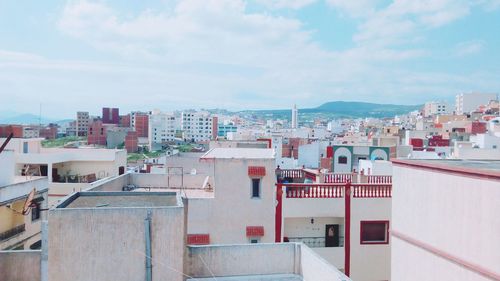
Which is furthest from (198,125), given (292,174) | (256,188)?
(256,188)

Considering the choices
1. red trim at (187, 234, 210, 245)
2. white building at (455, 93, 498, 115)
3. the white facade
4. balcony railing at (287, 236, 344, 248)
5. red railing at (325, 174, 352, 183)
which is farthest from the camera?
the white facade

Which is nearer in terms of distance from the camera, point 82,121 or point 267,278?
point 267,278

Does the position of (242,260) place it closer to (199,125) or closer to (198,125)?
(198,125)

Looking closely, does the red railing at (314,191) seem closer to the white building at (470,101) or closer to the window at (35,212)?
the window at (35,212)

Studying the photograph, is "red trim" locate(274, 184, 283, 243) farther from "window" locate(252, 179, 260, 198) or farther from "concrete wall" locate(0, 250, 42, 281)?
"concrete wall" locate(0, 250, 42, 281)

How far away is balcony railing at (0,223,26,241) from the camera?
1615 cm

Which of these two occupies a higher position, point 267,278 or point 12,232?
point 267,278

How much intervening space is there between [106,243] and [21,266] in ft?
8.81

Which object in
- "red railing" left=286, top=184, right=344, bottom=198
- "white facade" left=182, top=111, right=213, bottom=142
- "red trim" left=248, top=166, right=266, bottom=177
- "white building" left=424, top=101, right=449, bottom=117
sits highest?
"white building" left=424, top=101, right=449, bottom=117

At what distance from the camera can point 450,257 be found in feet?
32.4

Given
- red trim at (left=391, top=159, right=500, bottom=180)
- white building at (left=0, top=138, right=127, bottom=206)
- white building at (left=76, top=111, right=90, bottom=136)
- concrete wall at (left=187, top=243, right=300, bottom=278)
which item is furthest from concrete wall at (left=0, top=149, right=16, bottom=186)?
white building at (left=76, top=111, right=90, bottom=136)

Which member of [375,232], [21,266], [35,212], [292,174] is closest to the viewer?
[21,266]

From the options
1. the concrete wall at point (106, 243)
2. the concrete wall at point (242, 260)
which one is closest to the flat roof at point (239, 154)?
the concrete wall at point (242, 260)

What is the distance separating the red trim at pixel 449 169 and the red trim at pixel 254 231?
16.0ft
